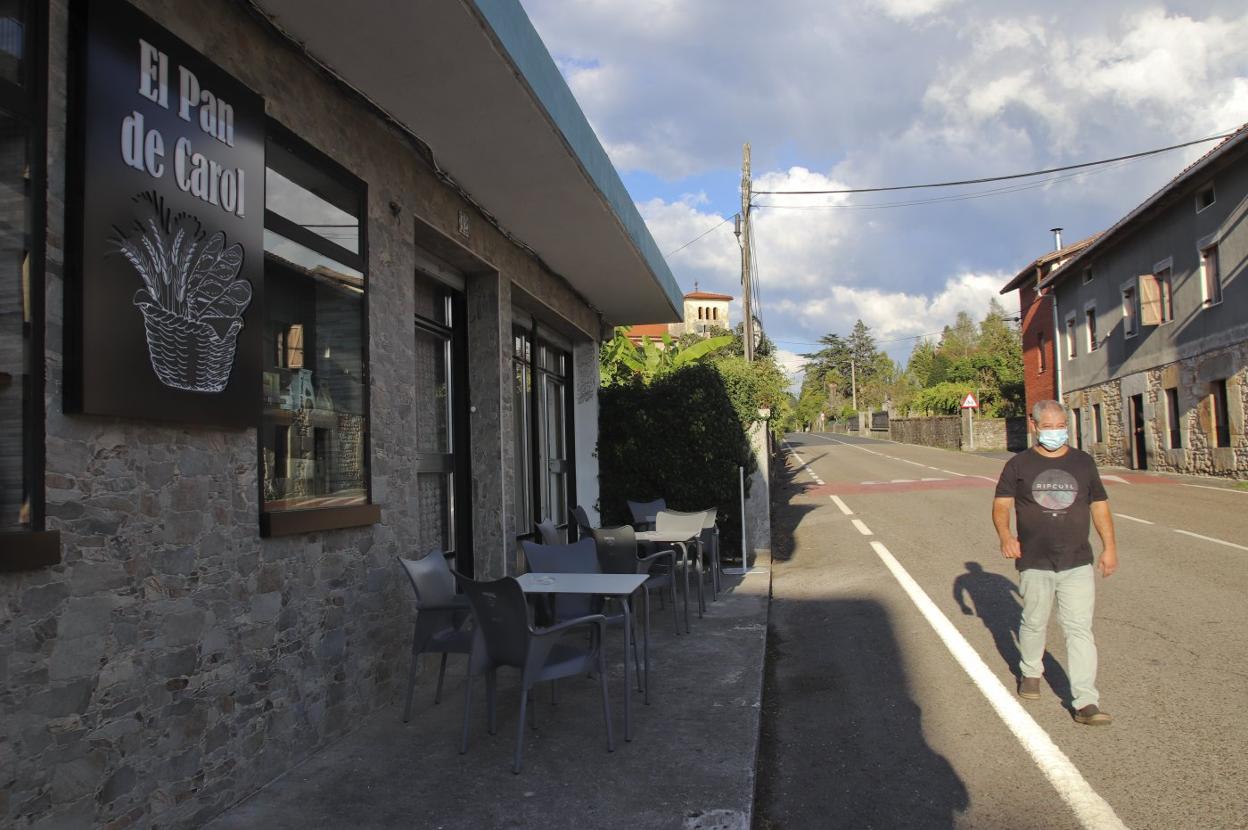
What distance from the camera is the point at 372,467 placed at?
5.21 metres

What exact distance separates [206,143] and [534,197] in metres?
3.72

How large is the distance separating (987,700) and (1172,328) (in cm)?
2246

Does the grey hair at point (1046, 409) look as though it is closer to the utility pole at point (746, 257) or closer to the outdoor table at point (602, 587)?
the outdoor table at point (602, 587)

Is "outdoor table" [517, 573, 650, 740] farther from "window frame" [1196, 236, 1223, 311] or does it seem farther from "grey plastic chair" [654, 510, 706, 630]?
"window frame" [1196, 236, 1223, 311]

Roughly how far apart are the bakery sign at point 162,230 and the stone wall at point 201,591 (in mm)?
86

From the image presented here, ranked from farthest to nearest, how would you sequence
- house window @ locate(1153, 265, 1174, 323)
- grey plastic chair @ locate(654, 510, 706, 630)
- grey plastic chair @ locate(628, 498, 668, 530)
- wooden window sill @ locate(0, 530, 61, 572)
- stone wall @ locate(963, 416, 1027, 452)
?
stone wall @ locate(963, 416, 1027, 452) < house window @ locate(1153, 265, 1174, 323) < grey plastic chair @ locate(628, 498, 668, 530) < grey plastic chair @ locate(654, 510, 706, 630) < wooden window sill @ locate(0, 530, 61, 572)

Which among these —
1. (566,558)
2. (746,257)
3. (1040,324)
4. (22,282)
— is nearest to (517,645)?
(566,558)

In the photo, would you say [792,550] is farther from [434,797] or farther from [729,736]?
[434,797]

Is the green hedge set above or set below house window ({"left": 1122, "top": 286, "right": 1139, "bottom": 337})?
below

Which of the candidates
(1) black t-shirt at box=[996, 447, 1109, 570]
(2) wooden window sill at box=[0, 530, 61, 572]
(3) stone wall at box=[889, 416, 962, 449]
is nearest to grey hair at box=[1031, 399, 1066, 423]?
(1) black t-shirt at box=[996, 447, 1109, 570]

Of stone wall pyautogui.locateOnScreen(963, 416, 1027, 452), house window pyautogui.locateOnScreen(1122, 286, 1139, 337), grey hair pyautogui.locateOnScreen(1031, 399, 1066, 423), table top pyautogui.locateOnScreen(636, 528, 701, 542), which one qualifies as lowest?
table top pyautogui.locateOnScreen(636, 528, 701, 542)

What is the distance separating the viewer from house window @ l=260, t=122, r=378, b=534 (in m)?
4.38

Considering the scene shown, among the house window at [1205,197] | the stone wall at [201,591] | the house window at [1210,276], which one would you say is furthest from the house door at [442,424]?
the house window at [1205,197]

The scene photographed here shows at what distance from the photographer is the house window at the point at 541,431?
9.59 metres
